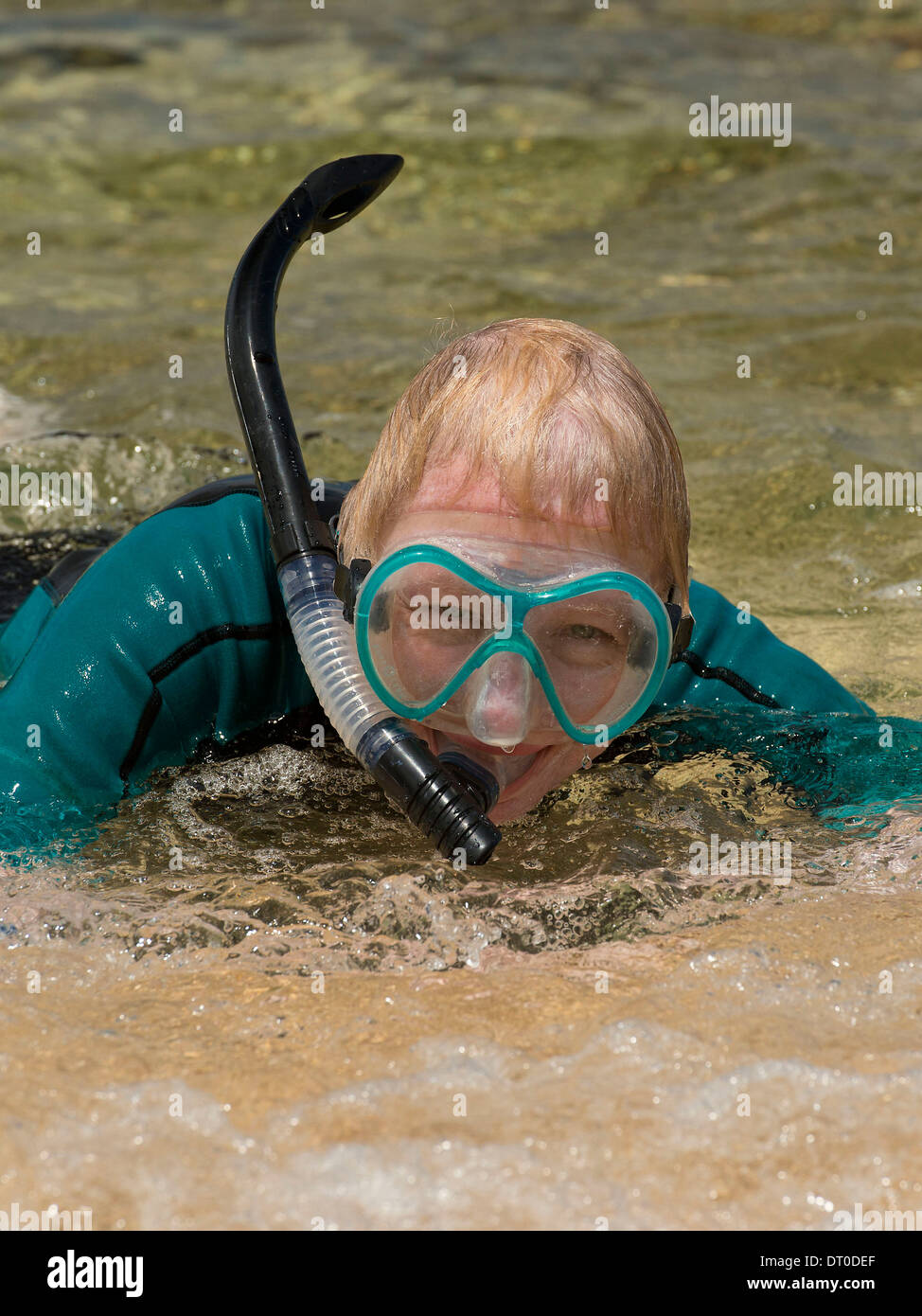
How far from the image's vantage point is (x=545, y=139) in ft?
25.2

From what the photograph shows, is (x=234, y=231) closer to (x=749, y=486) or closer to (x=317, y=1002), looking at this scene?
(x=749, y=486)

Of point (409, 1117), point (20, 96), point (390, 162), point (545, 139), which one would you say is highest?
point (20, 96)

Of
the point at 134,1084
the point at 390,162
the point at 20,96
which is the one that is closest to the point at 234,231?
the point at 20,96

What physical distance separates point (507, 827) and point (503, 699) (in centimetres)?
45

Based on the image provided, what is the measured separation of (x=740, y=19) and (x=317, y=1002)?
32.0 ft

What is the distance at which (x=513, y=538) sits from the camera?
1869 mm

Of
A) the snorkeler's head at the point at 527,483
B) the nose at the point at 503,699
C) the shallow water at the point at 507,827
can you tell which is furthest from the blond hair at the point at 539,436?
the shallow water at the point at 507,827

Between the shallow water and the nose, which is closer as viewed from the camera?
the shallow water

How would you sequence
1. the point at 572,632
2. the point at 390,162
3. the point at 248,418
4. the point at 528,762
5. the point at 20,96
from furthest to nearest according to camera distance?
1. the point at 20,96
2. the point at 390,162
3. the point at 248,418
4. the point at 528,762
5. the point at 572,632

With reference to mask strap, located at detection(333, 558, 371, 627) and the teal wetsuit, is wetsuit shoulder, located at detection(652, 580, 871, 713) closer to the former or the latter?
the teal wetsuit

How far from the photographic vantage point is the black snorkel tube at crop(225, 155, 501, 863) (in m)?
1.87

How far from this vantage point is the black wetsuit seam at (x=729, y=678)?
2637mm

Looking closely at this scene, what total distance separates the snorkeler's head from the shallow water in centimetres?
29

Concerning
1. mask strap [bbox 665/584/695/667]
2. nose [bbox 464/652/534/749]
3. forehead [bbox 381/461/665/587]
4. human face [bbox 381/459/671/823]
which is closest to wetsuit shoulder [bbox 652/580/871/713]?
mask strap [bbox 665/584/695/667]
